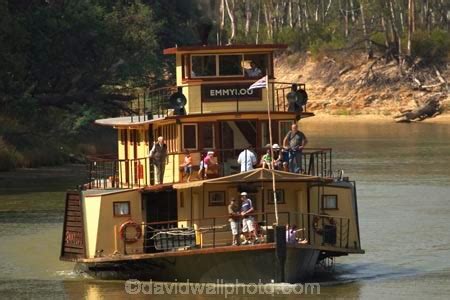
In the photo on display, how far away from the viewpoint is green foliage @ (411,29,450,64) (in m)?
103

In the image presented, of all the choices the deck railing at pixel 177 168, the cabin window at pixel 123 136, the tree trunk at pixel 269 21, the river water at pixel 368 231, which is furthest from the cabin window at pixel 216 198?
the tree trunk at pixel 269 21

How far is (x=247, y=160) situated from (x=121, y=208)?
111 inches

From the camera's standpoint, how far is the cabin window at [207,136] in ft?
99.3

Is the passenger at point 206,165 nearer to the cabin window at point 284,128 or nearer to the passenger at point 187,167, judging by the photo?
the passenger at point 187,167

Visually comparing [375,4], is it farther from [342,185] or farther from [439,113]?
[342,185]

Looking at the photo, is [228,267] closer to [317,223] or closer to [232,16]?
[317,223]

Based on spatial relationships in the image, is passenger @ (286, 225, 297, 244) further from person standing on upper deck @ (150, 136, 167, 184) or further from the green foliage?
the green foliage

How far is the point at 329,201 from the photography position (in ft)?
99.4

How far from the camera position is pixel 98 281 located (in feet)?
101

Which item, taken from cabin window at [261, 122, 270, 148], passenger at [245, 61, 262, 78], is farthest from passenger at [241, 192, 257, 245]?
passenger at [245, 61, 262, 78]

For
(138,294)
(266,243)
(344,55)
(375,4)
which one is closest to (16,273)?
(138,294)

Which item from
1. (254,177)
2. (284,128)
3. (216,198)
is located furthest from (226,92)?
(254,177)

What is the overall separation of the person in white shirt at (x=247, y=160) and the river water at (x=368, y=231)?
2699mm

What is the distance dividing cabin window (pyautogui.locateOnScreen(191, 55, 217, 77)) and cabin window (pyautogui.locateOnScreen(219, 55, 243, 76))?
0.49ft
